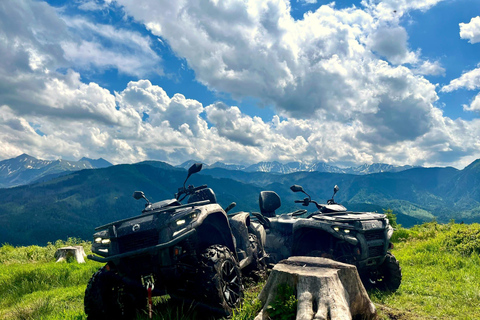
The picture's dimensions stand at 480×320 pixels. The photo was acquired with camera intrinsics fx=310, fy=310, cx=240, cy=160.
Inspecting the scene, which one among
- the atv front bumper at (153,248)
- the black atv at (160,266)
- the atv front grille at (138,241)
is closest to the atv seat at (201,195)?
the black atv at (160,266)

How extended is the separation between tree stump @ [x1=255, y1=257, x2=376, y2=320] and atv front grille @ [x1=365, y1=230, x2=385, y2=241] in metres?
2.40

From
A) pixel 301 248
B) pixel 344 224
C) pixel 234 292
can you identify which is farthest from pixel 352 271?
pixel 301 248

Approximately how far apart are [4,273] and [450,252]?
14.7m

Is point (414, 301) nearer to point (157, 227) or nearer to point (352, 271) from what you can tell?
point (352, 271)

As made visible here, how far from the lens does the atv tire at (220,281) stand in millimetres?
4461

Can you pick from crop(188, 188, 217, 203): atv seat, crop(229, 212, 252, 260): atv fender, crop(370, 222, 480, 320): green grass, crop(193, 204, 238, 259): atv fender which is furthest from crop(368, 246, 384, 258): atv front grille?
crop(188, 188, 217, 203): atv seat

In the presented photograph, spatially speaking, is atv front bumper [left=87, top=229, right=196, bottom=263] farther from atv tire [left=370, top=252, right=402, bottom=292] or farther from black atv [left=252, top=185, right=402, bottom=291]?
atv tire [left=370, top=252, right=402, bottom=292]

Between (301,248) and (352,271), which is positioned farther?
(301,248)

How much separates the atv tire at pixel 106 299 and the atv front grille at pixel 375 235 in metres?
4.68

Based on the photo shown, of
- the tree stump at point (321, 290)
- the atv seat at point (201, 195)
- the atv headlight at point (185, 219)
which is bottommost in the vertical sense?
the tree stump at point (321, 290)

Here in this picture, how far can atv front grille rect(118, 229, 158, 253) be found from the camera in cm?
462

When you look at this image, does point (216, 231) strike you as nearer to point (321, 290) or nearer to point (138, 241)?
point (138, 241)

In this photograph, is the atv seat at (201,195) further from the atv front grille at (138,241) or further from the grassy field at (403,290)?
the atv front grille at (138,241)

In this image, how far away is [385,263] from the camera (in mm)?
6992
